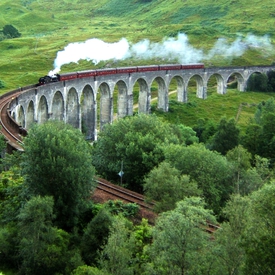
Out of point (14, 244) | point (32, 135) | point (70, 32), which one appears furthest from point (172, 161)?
point (70, 32)

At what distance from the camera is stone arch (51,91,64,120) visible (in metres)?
67.4

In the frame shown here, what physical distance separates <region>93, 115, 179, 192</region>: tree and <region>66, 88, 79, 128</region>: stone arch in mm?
23373

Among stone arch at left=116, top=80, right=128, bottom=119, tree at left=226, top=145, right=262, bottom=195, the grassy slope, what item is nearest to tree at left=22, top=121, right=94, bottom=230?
tree at left=226, top=145, right=262, bottom=195

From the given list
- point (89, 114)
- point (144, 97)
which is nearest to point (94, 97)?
point (89, 114)

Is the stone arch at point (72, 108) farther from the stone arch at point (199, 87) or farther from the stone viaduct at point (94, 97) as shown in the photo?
the stone arch at point (199, 87)

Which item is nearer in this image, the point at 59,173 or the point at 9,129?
the point at 59,173

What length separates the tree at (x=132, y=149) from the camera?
138ft

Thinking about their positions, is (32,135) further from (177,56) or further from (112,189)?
(177,56)

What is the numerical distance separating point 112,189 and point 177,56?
98.8 m

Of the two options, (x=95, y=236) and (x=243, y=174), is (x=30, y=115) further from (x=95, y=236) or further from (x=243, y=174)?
(x=95, y=236)

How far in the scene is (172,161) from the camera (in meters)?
39.9

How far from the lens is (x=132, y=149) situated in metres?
42.3

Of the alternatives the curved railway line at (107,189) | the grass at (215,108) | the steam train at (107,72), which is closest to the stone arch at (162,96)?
the grass at (215,108)

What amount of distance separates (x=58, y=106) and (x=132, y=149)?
28.4 meters
